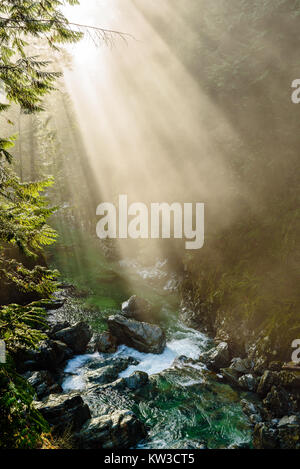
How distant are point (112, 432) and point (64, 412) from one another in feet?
4.38

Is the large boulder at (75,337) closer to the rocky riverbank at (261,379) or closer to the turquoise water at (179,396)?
the turquoise water at (179,396)

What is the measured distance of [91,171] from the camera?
3186 cm

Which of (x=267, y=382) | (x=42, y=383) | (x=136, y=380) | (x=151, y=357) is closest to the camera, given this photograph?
(x=42, y=383)

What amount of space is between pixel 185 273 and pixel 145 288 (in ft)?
10.3

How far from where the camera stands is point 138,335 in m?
10.9

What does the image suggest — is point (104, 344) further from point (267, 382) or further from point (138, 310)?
point (267, 382)

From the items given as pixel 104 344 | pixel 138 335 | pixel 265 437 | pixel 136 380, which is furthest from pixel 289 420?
pixel 104 344

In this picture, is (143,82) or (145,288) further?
(143,82)

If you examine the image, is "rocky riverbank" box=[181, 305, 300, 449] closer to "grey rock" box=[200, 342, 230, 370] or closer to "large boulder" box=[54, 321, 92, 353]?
"grey rock" box=[200, 342, 230, 370]

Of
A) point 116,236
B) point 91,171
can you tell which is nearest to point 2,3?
point 116,236

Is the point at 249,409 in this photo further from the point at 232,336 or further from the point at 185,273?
the point at 185,273

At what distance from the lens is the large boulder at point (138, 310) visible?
13.1 meters

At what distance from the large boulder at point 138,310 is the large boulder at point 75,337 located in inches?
113

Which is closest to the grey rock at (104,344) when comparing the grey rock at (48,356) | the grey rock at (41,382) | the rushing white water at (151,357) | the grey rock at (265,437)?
the rushing white water at (151,357)
